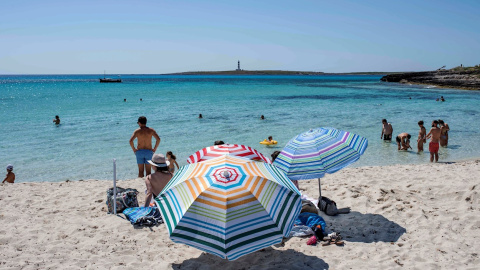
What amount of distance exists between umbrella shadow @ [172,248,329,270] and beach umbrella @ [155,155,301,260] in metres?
0.89

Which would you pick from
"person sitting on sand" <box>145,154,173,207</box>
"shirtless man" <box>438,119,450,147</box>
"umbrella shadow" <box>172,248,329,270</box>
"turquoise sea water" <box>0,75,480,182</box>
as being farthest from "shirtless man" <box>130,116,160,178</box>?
"shirtless man" <box>438,119,450,147</box>

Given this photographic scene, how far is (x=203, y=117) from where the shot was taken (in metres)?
26.2

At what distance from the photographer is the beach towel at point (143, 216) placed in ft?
20.6

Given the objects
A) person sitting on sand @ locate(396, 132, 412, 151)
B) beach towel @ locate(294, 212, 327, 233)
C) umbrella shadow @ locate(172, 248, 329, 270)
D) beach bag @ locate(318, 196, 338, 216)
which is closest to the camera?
umbrella shadow @ locate(172, 248, 329, 270)

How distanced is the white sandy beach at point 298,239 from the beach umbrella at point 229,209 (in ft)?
3.36

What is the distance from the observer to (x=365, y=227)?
6.18m

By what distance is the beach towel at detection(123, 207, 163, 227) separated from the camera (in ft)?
20.6

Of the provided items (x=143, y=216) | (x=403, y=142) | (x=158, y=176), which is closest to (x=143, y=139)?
(x=158, y=176)

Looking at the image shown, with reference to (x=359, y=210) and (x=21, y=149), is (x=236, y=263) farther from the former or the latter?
(x=21, y=149)

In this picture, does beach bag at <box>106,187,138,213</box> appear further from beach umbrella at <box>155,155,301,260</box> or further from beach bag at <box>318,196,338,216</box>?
beach bag at <box>318,196,338,216</box>

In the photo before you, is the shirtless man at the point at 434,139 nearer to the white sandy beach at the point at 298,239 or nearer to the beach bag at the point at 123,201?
the white sandy beach at the point at 298,239

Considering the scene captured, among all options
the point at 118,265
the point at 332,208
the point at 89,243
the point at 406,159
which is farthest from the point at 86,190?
the point at 406,159

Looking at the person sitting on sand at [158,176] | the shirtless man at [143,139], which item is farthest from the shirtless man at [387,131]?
the person sitting on sand at [158,176]

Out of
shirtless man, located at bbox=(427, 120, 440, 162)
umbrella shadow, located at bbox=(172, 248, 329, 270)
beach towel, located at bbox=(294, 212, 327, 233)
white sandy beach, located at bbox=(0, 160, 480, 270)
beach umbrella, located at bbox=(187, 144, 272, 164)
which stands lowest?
umbrella shadow, located at bbox=(172, 248, 329, 270)
